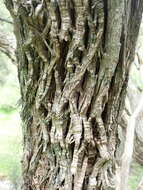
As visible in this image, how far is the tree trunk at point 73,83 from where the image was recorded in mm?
880

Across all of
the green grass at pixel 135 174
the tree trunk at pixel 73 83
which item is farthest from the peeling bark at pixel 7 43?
the green grass at pixel 135 174

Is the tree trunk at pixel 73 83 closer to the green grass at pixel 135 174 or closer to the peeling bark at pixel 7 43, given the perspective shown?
the peeling bark at pixel 7 43

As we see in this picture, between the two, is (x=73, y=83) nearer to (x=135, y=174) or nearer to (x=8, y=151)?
(x=135, y=174)

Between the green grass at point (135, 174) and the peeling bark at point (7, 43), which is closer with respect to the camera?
the peeling bark at point (7, 43)

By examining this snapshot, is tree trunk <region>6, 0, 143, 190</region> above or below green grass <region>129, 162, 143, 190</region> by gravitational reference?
above

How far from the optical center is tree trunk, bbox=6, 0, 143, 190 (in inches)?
34.6

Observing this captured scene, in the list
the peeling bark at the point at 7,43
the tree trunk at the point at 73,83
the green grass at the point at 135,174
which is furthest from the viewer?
the green grass at the point at 135,174

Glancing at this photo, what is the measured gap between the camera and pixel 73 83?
0.94m

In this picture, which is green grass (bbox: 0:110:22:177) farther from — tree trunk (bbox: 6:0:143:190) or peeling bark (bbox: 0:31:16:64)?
tree trunk (bbox: 6:0:143:190)

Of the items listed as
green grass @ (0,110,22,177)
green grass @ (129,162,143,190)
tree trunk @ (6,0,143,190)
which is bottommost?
green grass @ (129,162,143,190)

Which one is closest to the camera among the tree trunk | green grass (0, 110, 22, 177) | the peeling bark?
the tree trunk

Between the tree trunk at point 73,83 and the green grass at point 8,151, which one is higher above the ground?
the tree trunk at point 73,83

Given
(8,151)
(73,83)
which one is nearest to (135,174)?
(8,151)

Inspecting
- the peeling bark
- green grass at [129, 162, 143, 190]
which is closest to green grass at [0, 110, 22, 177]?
the peeling bark
